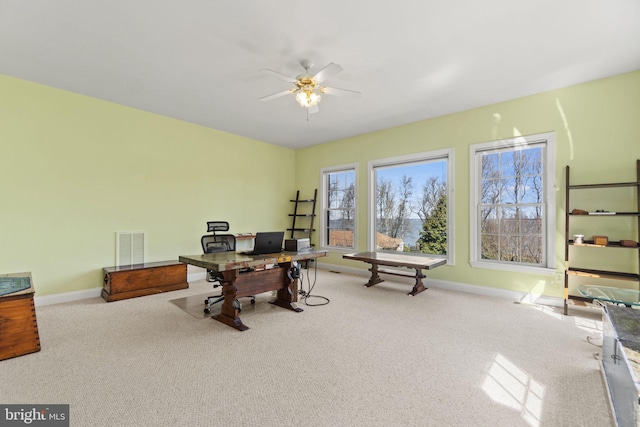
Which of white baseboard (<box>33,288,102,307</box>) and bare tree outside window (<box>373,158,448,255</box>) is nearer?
white baseboard (<box>33,288,102,307</box>)

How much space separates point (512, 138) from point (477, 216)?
119 cm

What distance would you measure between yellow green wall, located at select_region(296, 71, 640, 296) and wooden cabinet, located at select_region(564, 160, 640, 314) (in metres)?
0.11

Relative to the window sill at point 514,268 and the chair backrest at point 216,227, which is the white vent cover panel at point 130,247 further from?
the window sill at point 514,268

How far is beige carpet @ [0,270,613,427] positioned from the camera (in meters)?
1.67

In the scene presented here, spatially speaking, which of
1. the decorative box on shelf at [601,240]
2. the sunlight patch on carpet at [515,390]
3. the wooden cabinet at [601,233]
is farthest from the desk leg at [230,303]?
the decorative box on shelf at [601,240]

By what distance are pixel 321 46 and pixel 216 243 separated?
2.77m

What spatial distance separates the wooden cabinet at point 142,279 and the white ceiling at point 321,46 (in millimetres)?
2394

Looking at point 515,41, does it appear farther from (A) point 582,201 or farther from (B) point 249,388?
(B) point 249,388

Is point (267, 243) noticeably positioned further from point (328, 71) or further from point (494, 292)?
point (494, 292)

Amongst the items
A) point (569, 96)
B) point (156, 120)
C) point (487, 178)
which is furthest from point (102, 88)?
point (569, 96)

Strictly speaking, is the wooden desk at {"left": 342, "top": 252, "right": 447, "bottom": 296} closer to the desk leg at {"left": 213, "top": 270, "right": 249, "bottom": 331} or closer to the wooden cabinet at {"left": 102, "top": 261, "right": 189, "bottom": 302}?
the desk leg at {"left": 213, "top": 270, "right": 249, "bottom": 331}

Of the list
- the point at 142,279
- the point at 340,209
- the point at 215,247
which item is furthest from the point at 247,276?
A: the point at 340,209

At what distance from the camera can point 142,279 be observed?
4.00 meters

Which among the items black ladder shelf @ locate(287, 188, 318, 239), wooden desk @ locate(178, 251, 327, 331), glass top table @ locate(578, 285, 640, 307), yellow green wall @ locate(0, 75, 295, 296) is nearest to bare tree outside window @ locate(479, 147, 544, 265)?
glass top table @ locate(578, 285, 640, 307)
